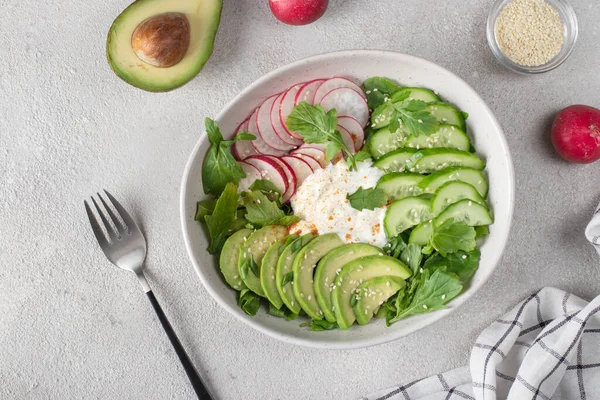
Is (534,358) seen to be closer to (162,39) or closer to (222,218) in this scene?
(222,218)

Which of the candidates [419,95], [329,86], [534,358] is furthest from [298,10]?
[534,358]

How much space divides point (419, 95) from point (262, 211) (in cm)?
62

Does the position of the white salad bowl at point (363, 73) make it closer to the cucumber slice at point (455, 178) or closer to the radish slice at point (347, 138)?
the cucumber slice at point (455, 178)

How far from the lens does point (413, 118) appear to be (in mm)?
1925

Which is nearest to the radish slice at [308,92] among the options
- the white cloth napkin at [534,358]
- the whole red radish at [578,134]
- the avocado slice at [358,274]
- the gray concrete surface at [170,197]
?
the gray concrete surface at [170,197]

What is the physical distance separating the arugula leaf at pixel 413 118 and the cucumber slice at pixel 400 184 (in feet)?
0.44

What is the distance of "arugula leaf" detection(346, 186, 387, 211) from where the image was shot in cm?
196

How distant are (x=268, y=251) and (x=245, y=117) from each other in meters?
0.46

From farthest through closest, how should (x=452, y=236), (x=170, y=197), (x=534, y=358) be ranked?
(x=170, y=197) → (x=534, y=358) → (x=452, y=236)

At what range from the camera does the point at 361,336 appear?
199 centimetres

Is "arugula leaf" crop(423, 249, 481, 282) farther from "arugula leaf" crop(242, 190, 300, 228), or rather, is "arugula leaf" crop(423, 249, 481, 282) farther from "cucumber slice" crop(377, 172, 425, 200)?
"arugula leaf" crop(242, 190, 300, 228)

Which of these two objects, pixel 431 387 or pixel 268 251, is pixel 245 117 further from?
pixel 431 387

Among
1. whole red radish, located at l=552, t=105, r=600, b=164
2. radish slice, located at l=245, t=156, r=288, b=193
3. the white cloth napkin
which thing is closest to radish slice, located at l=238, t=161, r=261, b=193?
radish slice, located at l=245, t=156, r=288, b=193

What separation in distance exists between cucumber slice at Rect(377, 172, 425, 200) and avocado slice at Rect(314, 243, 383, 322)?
0.60 ft
